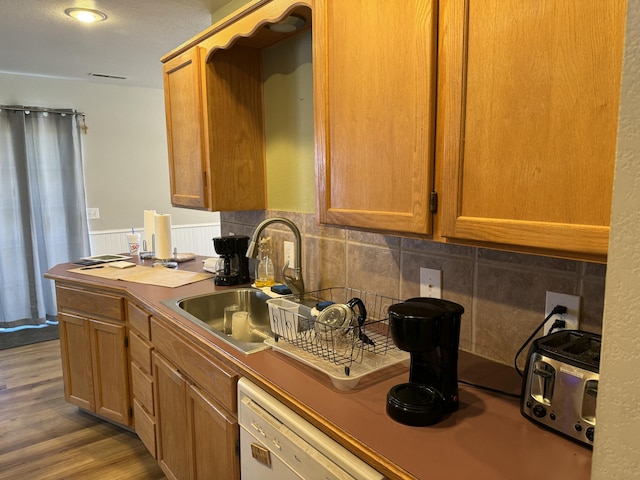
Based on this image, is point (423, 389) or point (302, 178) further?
point (302, 178)

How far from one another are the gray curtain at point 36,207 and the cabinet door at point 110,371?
90.2 inches

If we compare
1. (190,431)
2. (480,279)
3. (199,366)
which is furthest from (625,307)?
(190,431)

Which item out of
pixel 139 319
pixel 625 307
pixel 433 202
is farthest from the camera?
pixel 139 319

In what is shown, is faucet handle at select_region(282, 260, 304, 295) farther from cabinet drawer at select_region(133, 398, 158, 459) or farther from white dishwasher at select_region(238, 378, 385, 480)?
cabinet drawer at select_region(133, 398, 158, 459)

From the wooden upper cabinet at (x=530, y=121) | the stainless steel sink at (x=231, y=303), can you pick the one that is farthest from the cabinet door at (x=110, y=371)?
the wooden upper cabinet at (x=530, y=121)

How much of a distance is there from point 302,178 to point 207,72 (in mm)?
692

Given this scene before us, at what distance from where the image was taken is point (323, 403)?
110 cm

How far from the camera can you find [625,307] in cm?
54

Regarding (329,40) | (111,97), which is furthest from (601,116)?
Answer: (111,97)

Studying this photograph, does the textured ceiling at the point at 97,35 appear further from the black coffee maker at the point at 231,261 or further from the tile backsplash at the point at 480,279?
the tile backsplash at the point at 480,279

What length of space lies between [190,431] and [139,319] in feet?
2.12

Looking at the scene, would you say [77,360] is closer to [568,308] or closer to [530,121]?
[568,308]

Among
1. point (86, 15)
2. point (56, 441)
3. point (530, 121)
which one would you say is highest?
point (86, 15)

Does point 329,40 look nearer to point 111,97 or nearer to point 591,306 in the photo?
point 591,306
